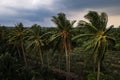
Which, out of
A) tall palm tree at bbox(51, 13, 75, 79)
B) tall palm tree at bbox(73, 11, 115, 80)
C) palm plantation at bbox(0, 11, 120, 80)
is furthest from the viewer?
tall palm tree at bbox(51, 13, 75, 79)

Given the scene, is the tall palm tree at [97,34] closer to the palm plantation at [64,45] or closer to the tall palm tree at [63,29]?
the palm plantation at [64,45]

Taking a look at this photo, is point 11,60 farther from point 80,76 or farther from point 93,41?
point 80,76

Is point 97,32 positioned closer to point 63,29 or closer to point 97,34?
point 97,34

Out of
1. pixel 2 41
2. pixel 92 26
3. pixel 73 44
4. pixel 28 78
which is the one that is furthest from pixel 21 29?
pixel 92 26

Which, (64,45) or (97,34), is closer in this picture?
(97,34)

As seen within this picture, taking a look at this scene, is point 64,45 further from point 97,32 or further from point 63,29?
point 97,32

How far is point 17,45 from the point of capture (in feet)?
298

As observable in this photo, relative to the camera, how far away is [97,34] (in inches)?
1780

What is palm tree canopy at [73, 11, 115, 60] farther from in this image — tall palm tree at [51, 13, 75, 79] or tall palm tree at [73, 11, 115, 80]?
tall palm tree at [51, 13, 75, 79]

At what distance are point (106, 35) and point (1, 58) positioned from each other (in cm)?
2045

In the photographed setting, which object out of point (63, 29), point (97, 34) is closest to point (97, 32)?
point (97, 34)

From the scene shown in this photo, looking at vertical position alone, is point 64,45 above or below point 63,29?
below

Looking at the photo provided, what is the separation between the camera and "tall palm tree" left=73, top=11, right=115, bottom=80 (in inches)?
1731

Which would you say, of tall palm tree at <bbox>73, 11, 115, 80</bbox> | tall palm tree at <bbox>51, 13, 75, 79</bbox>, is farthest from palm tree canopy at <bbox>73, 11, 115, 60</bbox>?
tall palm tree at <bbox>51, 13, 75, 79</bbox>
